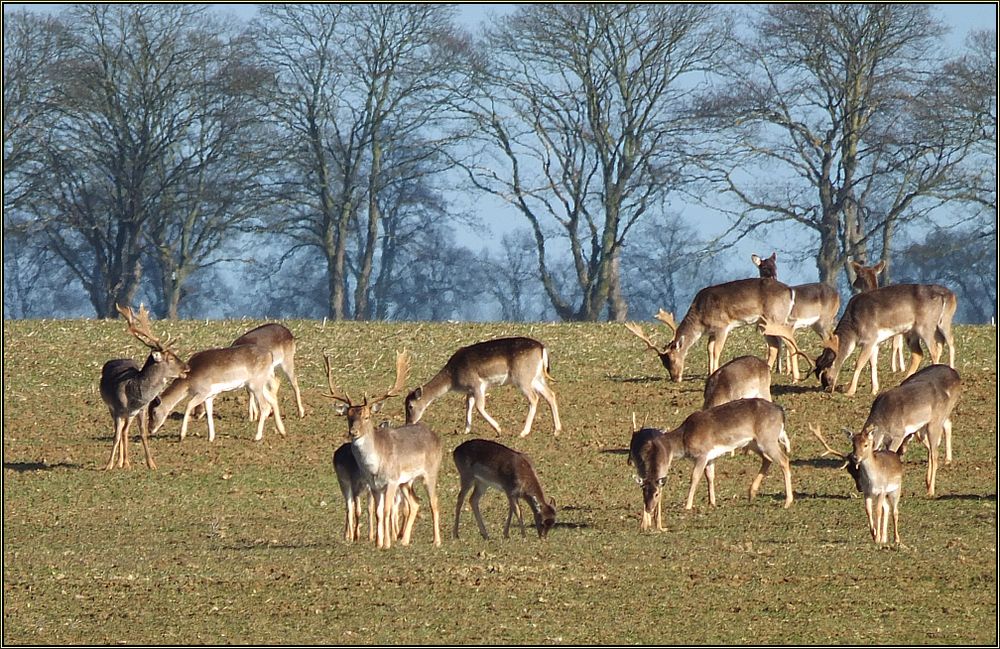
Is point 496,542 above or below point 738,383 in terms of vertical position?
below

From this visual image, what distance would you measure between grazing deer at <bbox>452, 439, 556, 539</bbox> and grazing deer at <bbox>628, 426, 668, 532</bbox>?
0.75m

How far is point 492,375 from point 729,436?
4.92 metres

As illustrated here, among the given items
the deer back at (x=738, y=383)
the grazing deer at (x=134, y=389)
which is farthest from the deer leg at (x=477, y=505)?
the grazing deer at (x=134, y=389)

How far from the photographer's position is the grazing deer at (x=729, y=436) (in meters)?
15.2

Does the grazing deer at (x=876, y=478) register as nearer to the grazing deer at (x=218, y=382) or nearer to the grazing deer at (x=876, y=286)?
the grazing deer at (x=876, y=286)

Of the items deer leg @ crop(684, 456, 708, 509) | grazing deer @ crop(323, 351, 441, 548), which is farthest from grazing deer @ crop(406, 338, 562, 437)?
grazing deer @ crop(323, 351, 441, 548)

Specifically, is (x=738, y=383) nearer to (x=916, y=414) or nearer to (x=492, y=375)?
(x=916, y=414)

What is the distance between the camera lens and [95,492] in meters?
17.2

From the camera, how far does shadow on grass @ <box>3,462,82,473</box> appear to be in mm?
18547

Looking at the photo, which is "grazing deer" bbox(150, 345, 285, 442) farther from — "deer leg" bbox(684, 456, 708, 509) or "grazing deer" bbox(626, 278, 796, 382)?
"deer leg" bbox(684, 456, 708, 509)

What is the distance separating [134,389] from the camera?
62.1ft

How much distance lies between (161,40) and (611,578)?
3236cm

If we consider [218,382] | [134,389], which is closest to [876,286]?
[218,382]

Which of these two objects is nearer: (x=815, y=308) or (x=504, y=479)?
(x=504, y=479)
